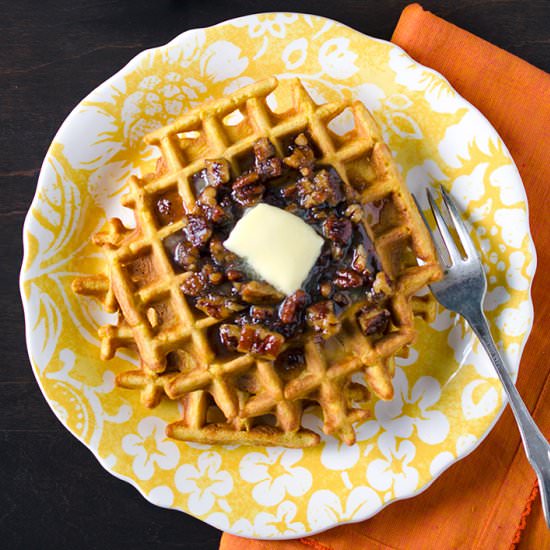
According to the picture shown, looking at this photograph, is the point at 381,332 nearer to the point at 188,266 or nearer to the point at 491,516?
the point at 188,266

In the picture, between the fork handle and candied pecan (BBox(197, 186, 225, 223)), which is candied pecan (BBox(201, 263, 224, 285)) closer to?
candied pecan (BBox(197, 186, 225, 223))

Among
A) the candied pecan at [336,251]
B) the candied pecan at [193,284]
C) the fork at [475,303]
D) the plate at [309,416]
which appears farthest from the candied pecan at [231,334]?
the fork at [475,303]

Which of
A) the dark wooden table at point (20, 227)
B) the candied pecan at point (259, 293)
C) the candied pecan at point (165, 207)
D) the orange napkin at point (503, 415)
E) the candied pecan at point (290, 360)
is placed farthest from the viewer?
the dark wooden table at point (20, 227)

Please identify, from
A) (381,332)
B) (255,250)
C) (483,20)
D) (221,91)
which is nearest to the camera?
(255,250)

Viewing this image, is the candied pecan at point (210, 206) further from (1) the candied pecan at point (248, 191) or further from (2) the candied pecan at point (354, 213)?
(2) the candied pecan at point (354, 213)

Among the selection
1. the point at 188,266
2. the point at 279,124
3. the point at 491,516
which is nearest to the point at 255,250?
the point at 188,266

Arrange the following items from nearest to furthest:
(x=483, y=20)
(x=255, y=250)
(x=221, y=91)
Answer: (x=255, y=250), (x=221, y=91), (x=483, y=20)
